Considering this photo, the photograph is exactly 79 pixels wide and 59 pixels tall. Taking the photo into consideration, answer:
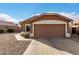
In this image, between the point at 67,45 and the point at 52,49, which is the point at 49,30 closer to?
the point at 67,45

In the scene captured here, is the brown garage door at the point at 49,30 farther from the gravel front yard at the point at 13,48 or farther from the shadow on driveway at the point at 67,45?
the gravel front yard at the point at 13,48

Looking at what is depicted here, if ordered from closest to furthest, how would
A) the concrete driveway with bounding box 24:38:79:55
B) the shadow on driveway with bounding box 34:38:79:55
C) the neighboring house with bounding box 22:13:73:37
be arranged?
the concrete driveway with bounding box 24:38:79:55, the shadow on driveway with bounding box 34:38:79:55, the neighboring house with bounding box 22:13:73:37

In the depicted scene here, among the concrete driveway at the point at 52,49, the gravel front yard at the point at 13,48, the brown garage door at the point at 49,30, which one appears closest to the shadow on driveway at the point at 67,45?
the concrete driveway at the point at 52,49

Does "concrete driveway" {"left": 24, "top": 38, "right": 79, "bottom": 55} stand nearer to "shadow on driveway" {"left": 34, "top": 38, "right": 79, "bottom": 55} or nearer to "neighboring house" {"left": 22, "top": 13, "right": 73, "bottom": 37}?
"shadow on driveway" {"left": 34, "top": 38, "right": 79, "bottom": 55}

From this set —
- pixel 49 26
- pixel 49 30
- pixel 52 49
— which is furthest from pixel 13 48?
pixel 49 26

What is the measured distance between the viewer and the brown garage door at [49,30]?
23.9 metres

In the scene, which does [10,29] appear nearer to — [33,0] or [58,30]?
[58,30]

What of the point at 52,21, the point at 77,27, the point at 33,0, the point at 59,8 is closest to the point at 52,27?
the point at 52,21

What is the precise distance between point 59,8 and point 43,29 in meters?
11.3

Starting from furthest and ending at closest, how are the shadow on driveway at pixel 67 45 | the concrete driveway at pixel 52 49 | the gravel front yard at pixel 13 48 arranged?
the shadow on driveway at pixel 67 45 < the gravel front yard at pixel 13 48 < the concrete driveway at pixel 52 49

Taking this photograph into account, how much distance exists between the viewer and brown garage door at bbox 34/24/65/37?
78.4 feet

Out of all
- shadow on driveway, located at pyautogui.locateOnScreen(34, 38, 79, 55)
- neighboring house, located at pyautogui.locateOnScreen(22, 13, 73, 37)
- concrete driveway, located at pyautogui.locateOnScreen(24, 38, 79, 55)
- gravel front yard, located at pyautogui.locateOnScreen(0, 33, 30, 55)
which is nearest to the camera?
concrete driveway, located at pyautogui.locateOnScreen(24, 38, 79, 55)

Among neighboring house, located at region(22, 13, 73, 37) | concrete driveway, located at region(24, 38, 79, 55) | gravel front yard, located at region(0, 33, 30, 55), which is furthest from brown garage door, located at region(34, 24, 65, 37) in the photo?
concrete driveway, located at region(24, 38, 79, 55)

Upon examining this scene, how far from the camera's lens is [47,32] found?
2405 centimetres
